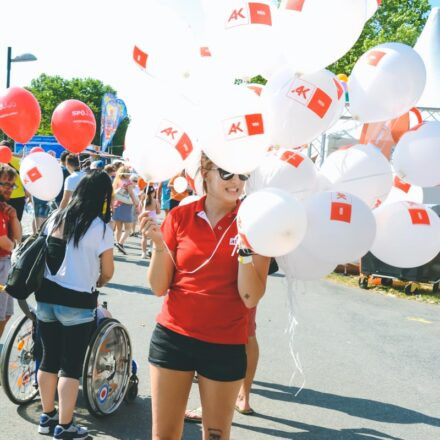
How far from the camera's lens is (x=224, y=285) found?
2.32 m

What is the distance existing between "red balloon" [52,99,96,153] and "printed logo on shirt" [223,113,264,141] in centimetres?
248

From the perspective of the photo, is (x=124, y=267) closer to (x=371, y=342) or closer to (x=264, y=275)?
(x=371, y=342)

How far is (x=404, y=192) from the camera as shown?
2.85 meters

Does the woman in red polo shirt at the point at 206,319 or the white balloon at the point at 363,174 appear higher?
the white balloon at the point at 363,174

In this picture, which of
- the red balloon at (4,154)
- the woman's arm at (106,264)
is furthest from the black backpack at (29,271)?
the red balloon at (4,154)

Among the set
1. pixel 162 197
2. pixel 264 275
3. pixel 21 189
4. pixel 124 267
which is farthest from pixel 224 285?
pixel 162 197

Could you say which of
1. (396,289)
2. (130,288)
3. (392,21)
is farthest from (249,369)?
(392,21)

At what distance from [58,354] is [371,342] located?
12.0ft

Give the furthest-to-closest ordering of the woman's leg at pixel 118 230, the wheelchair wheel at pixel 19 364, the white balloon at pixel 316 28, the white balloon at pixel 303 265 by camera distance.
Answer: the woman's leg at pixel 118 230 → the wheelchair wheel at pixel 19 364 → the white balloon at pixel 303 265 → the white balloon at pixel 316 28

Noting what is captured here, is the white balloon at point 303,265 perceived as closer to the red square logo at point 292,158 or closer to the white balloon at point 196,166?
the red square logo at point 292,158

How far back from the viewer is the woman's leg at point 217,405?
2295 mm

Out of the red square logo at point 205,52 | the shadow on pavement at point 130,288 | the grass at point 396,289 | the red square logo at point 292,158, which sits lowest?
the shadow on pavement at point 130,288

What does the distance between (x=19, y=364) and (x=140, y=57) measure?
232cm

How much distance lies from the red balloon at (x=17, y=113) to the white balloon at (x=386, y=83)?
326 cm
